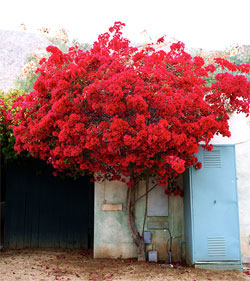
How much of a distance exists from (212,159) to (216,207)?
807 mm

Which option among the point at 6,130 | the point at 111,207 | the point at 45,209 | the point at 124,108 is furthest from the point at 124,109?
the point at 45,209

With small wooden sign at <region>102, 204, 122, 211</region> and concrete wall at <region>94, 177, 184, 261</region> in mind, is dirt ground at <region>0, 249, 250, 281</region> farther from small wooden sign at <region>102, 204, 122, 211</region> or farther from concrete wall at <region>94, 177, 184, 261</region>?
small wooden sign at <region>102, 204, 122, 211</region>

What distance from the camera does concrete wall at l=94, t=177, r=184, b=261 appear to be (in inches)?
231

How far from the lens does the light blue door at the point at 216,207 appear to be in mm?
5312

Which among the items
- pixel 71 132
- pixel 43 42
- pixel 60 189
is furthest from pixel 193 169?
pixel 43 42

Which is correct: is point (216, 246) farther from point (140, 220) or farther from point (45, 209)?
point (45, 209)

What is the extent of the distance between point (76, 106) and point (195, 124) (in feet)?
5.81

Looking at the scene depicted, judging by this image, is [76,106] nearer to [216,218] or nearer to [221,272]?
[216,218]

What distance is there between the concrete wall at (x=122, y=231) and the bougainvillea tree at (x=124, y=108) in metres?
0.71

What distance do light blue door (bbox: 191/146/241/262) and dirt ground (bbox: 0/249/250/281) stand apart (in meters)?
0.34

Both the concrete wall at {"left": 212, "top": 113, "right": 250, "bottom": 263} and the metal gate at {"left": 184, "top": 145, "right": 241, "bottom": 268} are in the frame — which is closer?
the metal gate at {"left": 184, "top": 145, "right": 241, "bottom": 268}

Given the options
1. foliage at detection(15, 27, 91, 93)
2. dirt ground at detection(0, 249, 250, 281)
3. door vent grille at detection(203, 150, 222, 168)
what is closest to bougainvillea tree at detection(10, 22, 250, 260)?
door vent grille at detection(203, 150, 222, 168)

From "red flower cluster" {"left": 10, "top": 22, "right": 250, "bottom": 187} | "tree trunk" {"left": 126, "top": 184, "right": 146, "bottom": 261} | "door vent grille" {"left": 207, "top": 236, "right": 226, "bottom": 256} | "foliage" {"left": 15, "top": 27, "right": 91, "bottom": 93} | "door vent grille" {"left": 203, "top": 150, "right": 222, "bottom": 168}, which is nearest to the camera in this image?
"red flower cluster" {"left": 10, "top": 22, "right": 250, "bottom": 187}

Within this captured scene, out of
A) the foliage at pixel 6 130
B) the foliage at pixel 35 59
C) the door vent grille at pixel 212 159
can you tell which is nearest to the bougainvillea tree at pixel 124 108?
the door vent grille at pixel 212 159
